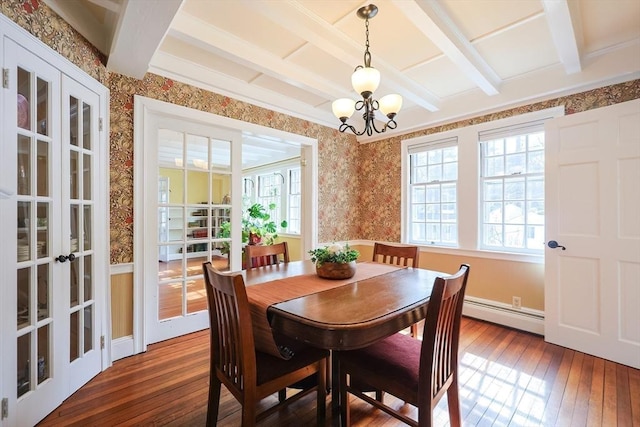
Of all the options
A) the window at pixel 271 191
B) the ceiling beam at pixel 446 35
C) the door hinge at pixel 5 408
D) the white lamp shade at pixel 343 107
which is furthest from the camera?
the window at pixel 271 191

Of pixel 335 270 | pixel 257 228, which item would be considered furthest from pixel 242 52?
pixel 257 228

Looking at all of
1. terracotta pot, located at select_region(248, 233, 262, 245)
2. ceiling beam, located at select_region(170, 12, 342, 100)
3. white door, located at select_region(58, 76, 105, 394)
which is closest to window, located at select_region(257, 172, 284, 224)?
terracotta pot, located at select_region(248, 233, 262, 245)

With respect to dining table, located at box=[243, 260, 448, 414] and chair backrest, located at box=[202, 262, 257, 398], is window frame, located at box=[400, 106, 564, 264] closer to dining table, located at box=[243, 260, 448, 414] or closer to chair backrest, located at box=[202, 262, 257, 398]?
dining table, located at box=[243, 260, 448, 414]

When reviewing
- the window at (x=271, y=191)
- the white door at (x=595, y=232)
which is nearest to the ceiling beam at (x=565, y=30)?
the white door at (x=595, y=232)

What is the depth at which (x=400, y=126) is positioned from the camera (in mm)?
3918

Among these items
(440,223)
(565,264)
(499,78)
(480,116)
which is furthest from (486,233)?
(499,78)

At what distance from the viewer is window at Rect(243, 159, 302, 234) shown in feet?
18.7

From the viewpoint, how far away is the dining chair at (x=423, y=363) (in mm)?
1224

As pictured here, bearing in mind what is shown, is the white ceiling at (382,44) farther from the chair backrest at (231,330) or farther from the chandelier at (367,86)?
the chair backrest at (231,330)

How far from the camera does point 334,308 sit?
4.38ft

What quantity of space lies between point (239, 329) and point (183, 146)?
211cm

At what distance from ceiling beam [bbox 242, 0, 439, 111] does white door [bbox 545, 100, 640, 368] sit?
1.68 metres

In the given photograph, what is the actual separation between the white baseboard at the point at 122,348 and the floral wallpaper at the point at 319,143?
66 cm

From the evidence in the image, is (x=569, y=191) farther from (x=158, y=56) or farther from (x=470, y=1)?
(x=158, y=56)
